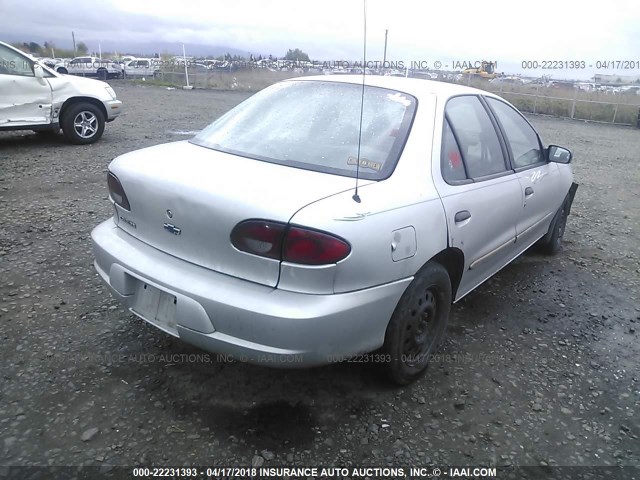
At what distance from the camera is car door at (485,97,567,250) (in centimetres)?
365

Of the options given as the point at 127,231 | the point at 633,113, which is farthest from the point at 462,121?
the point at 633,113

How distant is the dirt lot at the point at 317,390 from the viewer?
229 cm

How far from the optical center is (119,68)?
3362cm

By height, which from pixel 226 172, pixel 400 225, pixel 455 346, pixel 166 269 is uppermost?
pixel 226 172

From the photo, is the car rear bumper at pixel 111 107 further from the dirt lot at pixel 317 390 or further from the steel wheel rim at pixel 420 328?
the steel wheel rim at pixel 420 328

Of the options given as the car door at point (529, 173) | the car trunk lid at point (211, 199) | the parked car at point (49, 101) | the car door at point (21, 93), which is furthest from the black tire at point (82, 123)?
the car door at point (529, 173)

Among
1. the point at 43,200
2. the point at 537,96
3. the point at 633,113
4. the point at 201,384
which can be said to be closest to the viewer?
the point at 201,384

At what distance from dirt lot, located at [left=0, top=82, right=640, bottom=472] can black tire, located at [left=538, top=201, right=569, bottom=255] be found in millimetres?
462

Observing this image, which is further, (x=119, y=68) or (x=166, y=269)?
(x=119, y=68)

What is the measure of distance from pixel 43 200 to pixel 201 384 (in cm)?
399

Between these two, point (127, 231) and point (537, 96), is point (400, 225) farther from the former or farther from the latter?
point (537, 96)

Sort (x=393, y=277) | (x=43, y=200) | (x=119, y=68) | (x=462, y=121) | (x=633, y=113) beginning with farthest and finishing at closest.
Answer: (x=119, y=68)
(x=633, y=113)
(x=43, y=200)
(x=462, y=121)
(x=393, y=277)

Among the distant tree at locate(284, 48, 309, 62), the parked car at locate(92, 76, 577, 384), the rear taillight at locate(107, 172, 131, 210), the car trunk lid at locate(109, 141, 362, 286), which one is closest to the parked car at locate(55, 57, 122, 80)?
the distant tree at locate(284, 48, 309, 62)

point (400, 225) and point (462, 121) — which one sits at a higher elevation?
point (462, 121)
